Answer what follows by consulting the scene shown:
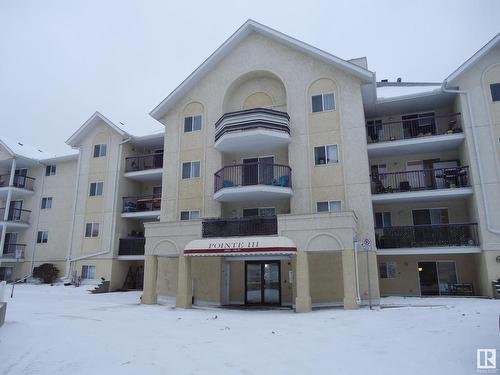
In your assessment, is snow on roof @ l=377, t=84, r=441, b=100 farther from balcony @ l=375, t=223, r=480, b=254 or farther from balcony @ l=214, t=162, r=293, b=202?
balcony @ l=214, t=162, r=293, b=202

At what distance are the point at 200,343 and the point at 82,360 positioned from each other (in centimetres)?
316

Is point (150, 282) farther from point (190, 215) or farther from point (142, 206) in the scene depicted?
point (142, 206)

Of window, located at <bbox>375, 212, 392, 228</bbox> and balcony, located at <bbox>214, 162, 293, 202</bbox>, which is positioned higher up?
balcony, located at <bbox>214, 162, 293, 202</bbox>

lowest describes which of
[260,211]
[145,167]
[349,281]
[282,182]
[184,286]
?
[184,286]

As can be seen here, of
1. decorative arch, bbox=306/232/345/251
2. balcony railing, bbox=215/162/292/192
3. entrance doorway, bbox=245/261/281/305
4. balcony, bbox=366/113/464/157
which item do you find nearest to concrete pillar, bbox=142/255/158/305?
entrance doorway, bbox=245/261/281/305

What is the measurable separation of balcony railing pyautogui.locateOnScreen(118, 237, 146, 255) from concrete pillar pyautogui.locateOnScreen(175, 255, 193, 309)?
9.42 m

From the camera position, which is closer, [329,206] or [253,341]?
[253,341]

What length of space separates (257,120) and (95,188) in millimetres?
16505

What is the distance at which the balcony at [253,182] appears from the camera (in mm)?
21062

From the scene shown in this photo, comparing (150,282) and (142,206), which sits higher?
(142,206)

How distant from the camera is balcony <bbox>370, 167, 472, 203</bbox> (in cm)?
2111

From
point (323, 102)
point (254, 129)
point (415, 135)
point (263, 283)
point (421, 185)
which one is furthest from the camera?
point (415, 135)

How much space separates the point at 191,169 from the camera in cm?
2489

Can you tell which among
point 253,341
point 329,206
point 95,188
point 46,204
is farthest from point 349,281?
point 46,204
